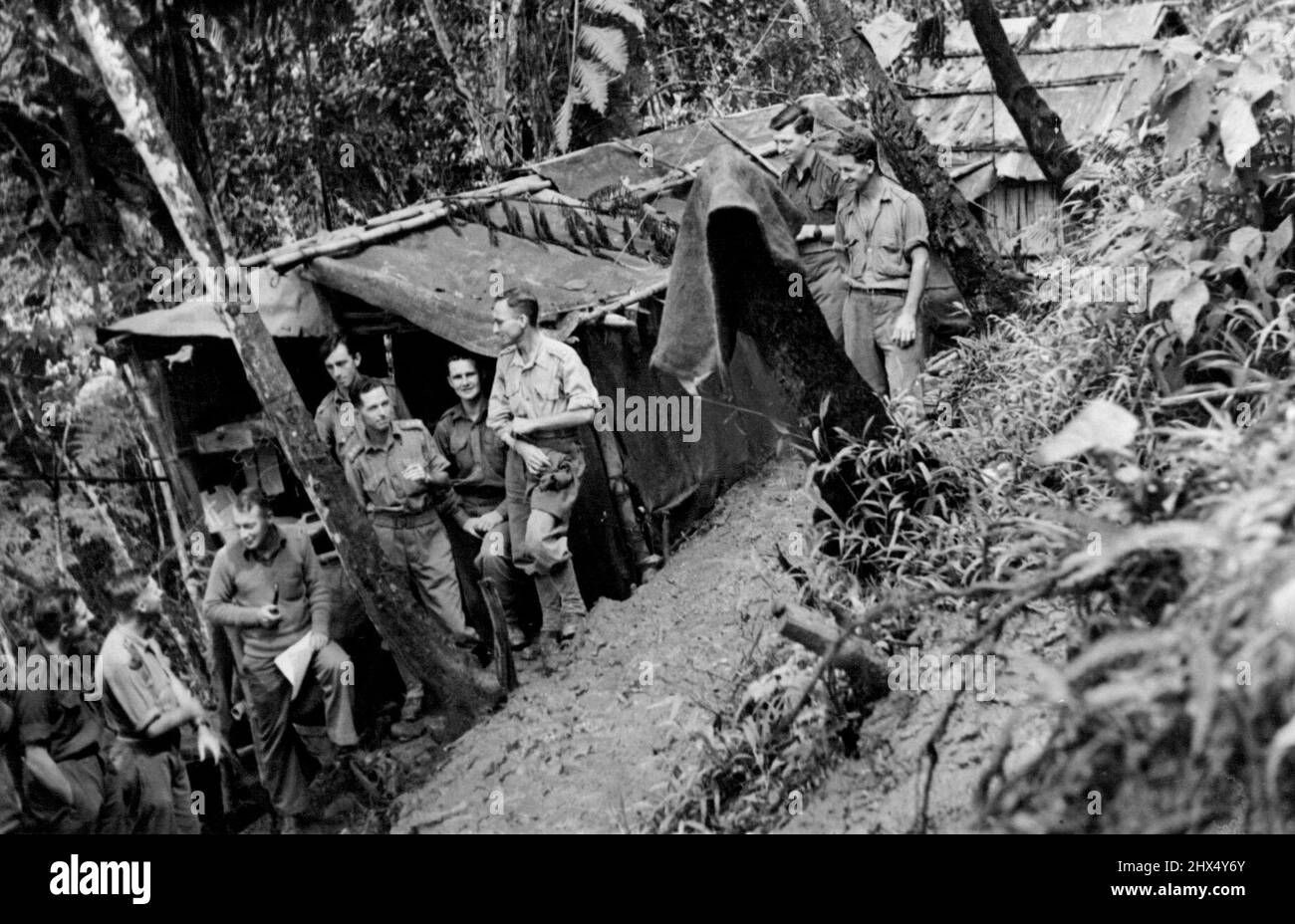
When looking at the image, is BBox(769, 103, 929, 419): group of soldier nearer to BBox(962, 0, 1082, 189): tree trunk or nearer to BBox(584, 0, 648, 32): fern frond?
BBox(962, 0, 1082, 189): tree trunk

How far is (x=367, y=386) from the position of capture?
7.64 meters

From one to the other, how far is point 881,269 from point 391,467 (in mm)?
2851

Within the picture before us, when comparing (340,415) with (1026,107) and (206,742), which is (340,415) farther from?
(1026,107)

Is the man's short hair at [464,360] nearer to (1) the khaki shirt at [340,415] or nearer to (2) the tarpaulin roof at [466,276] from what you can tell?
(2) the tarpaulin roof at [466,276]

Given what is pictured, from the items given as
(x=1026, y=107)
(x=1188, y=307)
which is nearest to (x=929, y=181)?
(x=1026, y=107)

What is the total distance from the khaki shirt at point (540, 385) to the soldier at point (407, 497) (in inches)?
18.1

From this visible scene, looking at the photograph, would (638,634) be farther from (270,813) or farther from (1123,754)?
(1123,754)

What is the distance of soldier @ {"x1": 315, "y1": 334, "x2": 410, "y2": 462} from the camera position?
768 cm

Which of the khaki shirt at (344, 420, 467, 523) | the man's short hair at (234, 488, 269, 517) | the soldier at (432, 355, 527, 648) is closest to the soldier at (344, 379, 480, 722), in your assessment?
the khaki shirt at (344, 420, 467, 523)

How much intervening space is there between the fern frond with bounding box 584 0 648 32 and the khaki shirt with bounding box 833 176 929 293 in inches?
224
